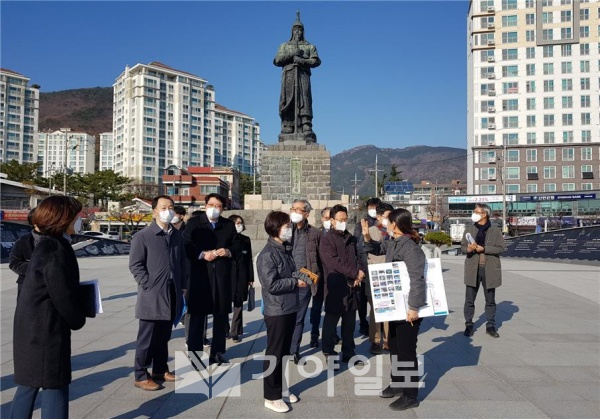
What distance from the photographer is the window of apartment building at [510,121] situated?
2185 inches

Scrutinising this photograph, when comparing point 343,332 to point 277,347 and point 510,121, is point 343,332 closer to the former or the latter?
point 277,347

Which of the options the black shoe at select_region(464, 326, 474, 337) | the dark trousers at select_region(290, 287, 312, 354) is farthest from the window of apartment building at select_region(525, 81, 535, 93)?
the dark trousers at select_region(290, 287, 312, 354)

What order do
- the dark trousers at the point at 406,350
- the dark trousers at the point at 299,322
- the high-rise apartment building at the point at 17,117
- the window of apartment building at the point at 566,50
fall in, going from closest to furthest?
1. the dark trousers at the point at 406,350
2. the dark trousers at the point at 299,322
3. the window of apartment building at the point at 566,50
4. the high-rise apartment building at the point at 17,117

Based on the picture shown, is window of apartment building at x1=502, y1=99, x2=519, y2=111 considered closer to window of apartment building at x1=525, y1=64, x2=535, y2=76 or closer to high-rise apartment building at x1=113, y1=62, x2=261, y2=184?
window of apartment building at x1=525, y1=64, x2=535, y2=76

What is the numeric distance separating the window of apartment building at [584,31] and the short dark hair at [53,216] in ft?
209

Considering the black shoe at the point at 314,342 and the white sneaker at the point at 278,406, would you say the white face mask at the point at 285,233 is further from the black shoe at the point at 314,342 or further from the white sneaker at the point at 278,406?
the black shoe at the point at 314,342

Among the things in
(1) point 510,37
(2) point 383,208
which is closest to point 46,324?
(2) point 383,208

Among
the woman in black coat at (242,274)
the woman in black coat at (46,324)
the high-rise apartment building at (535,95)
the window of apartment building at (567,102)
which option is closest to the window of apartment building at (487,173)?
the high-rise apartment building at (535,95)

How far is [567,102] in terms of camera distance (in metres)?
54.3

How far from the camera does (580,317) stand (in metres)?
7.99

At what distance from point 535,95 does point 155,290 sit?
6008 centimetres

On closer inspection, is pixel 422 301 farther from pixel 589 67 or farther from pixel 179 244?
pixel 589 67

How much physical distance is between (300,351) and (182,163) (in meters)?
95.1

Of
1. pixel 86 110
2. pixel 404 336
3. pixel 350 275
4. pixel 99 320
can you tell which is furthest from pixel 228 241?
pixel 86 110
